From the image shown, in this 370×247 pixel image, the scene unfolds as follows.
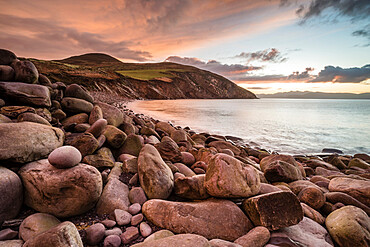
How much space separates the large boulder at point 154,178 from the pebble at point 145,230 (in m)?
0.62

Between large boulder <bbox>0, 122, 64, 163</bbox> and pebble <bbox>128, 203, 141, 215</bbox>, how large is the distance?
1.94m

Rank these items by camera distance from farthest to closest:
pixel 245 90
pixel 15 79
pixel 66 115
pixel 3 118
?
pixel 245 90 < pixel 66 115 < pixel 15 79 < pixel 3 118

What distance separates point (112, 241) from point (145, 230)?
0.45 meters

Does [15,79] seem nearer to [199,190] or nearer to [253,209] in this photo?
[199,190]

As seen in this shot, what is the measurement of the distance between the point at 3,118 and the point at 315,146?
1684 cm

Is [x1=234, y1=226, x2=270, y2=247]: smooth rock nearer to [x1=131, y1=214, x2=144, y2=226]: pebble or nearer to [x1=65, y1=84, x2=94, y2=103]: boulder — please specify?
[x1=131, y1=214, x2=144, y2=226]: pebble

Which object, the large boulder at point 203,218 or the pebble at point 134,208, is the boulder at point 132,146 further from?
the large boulder at point 203,218

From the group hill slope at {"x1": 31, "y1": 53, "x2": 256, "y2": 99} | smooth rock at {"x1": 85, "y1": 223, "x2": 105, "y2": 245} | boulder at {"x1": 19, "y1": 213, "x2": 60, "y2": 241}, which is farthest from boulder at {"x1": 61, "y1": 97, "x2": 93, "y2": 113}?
hill slope at {"x1": 31, "y1": 53, "x2": 256, "y2": 99}

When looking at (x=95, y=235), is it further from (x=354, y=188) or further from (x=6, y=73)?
(x=6, y=73)

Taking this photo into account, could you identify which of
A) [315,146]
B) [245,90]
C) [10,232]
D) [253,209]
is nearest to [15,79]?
[10,232]

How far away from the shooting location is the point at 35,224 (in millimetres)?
2273

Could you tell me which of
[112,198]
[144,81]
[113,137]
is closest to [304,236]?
[112,198]

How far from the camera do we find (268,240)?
235 centimetres

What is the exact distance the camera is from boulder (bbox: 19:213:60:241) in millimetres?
2164
